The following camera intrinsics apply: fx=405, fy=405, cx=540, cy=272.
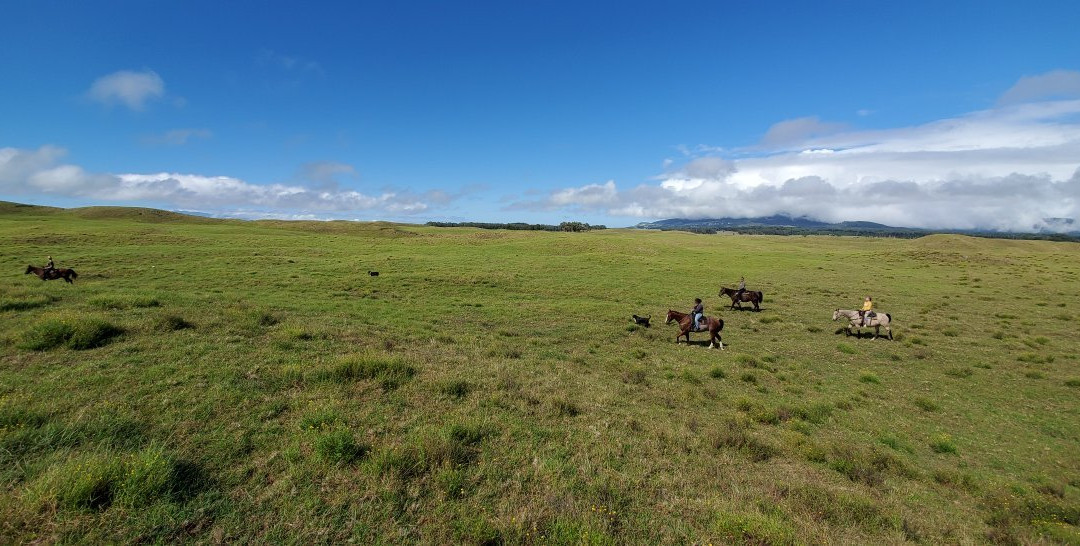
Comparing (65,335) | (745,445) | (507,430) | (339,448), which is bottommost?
(745,445)

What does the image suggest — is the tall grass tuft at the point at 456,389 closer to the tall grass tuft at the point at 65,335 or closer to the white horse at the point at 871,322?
the tall grass tuft at the point at 65,335

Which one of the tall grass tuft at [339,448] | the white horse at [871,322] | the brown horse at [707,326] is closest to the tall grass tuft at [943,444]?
the brown horse at [707,326]

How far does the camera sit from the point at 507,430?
8555 millimetres

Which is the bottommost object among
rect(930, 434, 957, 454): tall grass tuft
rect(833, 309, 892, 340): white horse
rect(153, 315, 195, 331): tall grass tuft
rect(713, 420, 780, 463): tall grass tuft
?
rect(930, 434, 957, 454): tall grass tuft

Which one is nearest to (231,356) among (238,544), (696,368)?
(238,544)

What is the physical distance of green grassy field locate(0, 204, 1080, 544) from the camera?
5598 millimetres

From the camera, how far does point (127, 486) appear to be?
523 centimetres

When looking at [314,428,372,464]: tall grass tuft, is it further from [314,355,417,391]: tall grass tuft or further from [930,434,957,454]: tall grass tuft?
[930,434,957,454]: tall grass tuft

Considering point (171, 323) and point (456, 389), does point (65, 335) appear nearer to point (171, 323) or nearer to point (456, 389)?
point (171, 323)

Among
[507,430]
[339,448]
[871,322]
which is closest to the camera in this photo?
[339,448]

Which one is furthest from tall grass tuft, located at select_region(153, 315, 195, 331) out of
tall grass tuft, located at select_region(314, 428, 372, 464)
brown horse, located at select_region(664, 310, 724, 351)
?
brown horse, located at select_region(664, 310, 724, 351)

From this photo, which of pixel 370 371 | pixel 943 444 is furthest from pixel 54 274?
pixel 943 444

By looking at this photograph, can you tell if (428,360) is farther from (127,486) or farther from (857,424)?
(857,424)

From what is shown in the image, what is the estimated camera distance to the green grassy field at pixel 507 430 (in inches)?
220
